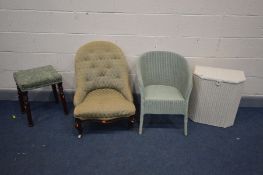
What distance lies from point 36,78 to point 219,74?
1773 mm

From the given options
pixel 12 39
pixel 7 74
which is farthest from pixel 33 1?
pixel 7 74

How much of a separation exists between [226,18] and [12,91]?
2.49 metres

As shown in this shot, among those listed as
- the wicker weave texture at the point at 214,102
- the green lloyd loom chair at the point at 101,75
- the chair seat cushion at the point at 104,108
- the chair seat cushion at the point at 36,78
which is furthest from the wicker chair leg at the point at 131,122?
the chair seat cushion at the point at 36,78

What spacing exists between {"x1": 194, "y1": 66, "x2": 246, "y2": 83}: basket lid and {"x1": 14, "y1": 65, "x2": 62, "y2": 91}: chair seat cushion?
140 cm

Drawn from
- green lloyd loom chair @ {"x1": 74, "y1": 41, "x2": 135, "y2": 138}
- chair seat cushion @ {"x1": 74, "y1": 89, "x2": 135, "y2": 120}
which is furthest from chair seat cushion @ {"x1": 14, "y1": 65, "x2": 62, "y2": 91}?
chair seat cushion @ {"x1": 74, "y1": 89, "x2": 135, "y2": 120}

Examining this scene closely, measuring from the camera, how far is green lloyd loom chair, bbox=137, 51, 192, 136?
8.39 feet

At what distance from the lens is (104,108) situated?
2.49 meters

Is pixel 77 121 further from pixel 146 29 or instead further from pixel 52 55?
pixel 146 29

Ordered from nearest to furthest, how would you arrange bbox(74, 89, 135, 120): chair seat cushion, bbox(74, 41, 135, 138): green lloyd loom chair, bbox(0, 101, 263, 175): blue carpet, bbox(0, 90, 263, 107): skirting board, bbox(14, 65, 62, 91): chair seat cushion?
1. bbox(0, 101, 263, 175): blue carpet
2. bbox(74, 89, 135, 120): chair seat cushion
3. bbox(14, 65, 62, 91): chair seat cushion
4. bbox(74, 41, 135, 138): green lloyd loom chair
5. bbox(0, 90, 263, 107): skirting board

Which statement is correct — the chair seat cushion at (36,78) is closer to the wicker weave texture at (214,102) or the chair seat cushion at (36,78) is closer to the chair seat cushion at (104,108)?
the chair seat cushion at (104,108)

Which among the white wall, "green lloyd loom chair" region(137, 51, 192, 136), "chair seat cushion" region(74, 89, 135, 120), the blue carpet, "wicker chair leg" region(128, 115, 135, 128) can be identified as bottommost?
the blue carpet

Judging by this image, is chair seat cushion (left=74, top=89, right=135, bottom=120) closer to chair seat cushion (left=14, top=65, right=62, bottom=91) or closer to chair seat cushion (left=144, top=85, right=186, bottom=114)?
chair seat cushion (left=144, top=85, right=186, bottom=114)

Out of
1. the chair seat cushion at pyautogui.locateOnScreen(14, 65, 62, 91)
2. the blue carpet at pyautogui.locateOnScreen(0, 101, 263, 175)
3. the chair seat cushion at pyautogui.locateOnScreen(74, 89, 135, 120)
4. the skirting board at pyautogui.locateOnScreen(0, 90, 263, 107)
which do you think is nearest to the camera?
the blue carpet at pyautogui.locateOnScreen(0, 101, 263, 175)

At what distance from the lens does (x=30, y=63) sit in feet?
9.91
